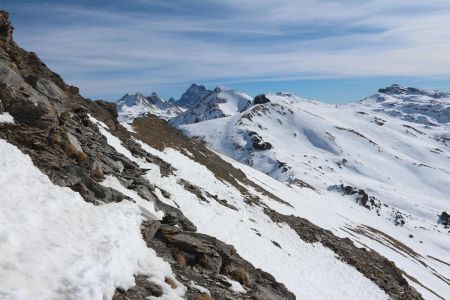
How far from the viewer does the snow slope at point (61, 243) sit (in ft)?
35.3

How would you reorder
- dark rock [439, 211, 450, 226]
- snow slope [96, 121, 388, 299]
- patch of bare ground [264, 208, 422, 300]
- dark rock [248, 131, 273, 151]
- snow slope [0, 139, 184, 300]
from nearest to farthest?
snow slope [0, 139, 184, 300] → snow slope [96, 121, 388, 299] → patch of bare ground [264, 208, 422, 300] → dark rock [439, 211, 450, 226] → dark rock [248, 131, 273, 151]

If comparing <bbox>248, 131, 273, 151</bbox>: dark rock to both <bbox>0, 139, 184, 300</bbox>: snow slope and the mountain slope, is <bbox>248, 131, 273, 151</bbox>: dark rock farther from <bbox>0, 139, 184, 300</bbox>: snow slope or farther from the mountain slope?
<bbox>0, 139, 184, 300</bbox>: snow slope

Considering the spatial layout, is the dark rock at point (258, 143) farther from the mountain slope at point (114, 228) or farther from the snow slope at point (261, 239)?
the mountain slope at point (114, 228)

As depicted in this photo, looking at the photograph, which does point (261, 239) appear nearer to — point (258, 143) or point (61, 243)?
point (61, 243)

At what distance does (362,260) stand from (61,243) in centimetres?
3115

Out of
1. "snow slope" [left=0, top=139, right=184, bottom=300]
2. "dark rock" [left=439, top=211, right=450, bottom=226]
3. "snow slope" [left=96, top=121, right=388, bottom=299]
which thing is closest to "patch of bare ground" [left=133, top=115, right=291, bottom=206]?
"snow slope" [left=96, top=121, right=388, bottom=299]

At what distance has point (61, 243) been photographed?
1244 cm

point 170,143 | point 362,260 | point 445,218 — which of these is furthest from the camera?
point 445,218

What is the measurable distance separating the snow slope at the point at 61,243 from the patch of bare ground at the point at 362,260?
2302 centimetres

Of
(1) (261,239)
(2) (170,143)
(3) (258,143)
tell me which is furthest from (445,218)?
(1) (261,239)

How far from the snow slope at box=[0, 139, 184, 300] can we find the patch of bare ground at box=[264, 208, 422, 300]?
23024 millimetres

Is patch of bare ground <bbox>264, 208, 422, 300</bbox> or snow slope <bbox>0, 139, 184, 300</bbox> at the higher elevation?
snow slope <bbox>0, 139, 184, 300</bbox>

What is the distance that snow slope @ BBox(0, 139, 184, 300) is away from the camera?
10750 mm

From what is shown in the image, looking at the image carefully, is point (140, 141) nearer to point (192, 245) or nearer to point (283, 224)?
point (283, 224)
